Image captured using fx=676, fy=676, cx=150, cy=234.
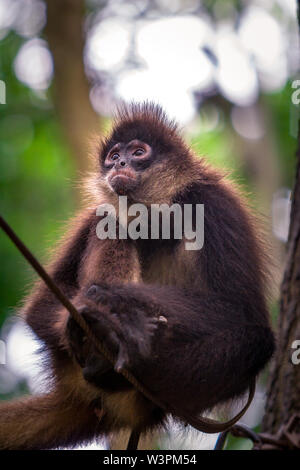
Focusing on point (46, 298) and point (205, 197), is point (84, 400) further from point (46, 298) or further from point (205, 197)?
point (205, 197)

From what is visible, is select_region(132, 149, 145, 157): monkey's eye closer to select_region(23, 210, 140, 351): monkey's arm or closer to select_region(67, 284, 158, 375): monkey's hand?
select_region(23, 210, 140, 351): monkey's arm

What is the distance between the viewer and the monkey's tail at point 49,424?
5.01 metres

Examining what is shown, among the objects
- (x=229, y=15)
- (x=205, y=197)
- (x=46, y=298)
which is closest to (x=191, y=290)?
(x=205, y=197)

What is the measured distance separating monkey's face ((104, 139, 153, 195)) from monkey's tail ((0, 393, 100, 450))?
1.77m

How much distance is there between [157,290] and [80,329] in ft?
1.94

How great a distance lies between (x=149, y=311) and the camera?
428cm

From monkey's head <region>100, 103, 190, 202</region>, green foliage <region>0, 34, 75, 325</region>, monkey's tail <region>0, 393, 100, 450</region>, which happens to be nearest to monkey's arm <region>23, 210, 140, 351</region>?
monkey's head <region>100, 103, 190, 202</region>

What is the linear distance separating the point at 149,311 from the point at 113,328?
0.31 meters

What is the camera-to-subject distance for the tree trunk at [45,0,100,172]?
11125mm

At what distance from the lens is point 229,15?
47.0ft

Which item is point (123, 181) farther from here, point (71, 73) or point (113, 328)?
point (71, 73)

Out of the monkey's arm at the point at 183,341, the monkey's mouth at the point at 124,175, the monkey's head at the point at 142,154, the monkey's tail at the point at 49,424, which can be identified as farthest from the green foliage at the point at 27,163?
the monkey's arm at the point at 183,341

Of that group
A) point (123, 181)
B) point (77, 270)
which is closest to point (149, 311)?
point (77, 270)

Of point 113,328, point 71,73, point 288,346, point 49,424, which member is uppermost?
point 71,73
